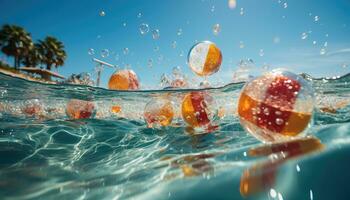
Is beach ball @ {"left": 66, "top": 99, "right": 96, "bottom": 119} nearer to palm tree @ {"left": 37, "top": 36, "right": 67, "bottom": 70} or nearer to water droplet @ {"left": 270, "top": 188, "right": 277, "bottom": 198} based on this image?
water droplet @ {"left": 270, "top": 188, "right": 277, "bottom": 198}

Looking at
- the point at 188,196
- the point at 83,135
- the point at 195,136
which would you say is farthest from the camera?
the point at 83,135

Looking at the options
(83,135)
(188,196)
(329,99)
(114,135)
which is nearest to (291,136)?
(188,196)

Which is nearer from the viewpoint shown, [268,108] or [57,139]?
[268,108]

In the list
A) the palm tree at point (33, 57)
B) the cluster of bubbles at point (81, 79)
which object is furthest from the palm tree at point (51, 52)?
the cluster of bubbles at point (81, 79)

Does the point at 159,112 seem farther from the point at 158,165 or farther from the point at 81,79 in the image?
the point at 81,79

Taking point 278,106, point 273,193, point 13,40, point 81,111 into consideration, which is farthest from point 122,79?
point 13,40

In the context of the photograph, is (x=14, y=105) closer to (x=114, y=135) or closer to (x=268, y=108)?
(x=114, y=135)
